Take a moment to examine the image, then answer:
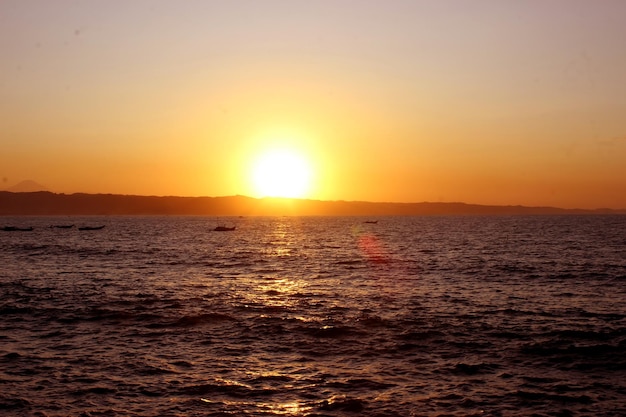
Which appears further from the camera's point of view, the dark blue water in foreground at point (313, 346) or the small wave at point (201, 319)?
the small wave at point (201, 319)

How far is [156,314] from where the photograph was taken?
118ft

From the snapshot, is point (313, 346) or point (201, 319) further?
point (201, 319)

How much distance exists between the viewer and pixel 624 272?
59.8 m

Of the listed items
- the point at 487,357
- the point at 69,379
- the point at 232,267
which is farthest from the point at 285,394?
the point at 232,267

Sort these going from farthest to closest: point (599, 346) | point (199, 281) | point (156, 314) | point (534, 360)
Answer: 1. point (199, 281)
2. point (156, 314)
3. point (599, 346)
4. point (534, 360)

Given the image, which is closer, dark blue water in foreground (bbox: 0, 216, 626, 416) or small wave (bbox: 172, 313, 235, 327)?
dark blue water in foreground (bbox: 0, 216, 626, 416)

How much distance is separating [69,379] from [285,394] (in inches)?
332

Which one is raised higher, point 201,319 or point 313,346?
point 313,346

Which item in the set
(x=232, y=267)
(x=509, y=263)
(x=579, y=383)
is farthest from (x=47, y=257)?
(x=579, y=383)

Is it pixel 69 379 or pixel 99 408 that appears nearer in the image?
pixel 99 408

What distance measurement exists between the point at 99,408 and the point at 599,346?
72.3 feet

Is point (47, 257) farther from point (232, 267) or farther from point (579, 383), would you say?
point (579, 383)

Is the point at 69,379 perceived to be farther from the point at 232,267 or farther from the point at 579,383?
the point at 232,267

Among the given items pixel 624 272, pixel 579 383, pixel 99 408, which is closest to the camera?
pixel 99 408
